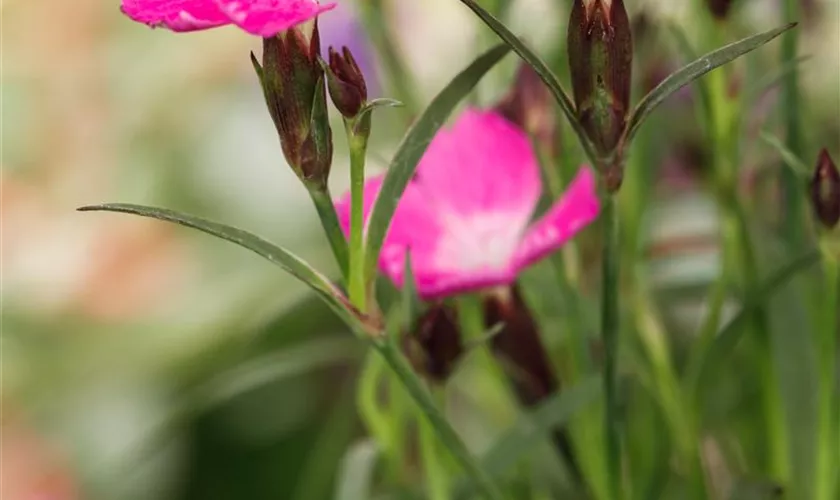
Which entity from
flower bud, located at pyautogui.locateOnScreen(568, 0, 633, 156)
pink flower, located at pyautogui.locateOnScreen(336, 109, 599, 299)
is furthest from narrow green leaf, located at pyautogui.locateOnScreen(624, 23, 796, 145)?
pink flower, located at pyautogui.locateOnScreen(336, 109, 599, 299)

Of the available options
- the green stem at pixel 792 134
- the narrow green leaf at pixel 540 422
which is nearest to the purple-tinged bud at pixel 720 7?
the green stem at pixel 792 134

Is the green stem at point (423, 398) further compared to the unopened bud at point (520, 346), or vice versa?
the unopened bud at point (520, 346)

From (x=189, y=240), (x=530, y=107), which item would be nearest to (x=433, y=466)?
(x=530, y=107)

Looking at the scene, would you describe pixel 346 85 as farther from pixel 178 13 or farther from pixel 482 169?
pixel 482 169

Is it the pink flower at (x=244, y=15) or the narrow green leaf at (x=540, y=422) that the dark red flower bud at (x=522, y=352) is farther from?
the pink flower at (x=244, y=15)

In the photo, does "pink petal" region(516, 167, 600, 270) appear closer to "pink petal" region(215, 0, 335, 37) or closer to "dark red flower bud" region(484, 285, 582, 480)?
"dark red flower bud" region(484, 285, 582, 480)

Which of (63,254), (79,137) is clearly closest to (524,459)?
(63,254)
